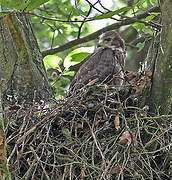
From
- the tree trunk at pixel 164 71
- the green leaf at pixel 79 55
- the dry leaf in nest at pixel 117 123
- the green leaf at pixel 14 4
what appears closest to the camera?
the green leaf at pixel 14 4

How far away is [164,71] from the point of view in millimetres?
2248

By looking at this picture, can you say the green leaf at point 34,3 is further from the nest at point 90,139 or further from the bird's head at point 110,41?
the bird's head at point 110,41

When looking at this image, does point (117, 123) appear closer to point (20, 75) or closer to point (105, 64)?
point (20, 75)

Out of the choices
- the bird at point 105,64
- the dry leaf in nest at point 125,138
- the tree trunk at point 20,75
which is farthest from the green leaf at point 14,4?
the bird at point 105,64

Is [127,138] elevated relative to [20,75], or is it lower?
lower

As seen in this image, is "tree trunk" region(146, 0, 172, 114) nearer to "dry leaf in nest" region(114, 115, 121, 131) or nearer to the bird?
"dry leaf in nest" region(114, 115, 121, 131)

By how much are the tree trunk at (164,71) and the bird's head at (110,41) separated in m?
1.72

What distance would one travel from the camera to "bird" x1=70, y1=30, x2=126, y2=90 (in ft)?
11.3

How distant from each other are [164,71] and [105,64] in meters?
1.37

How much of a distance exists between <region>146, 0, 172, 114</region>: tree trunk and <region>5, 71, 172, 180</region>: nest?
85 mm

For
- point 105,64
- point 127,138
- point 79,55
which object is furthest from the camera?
point 105,64

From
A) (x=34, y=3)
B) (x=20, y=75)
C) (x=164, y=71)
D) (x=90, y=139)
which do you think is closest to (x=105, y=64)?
(x=20, y=75)

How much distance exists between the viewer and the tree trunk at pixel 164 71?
2113mm

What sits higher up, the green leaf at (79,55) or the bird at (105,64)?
the green leaf at (79,55)
